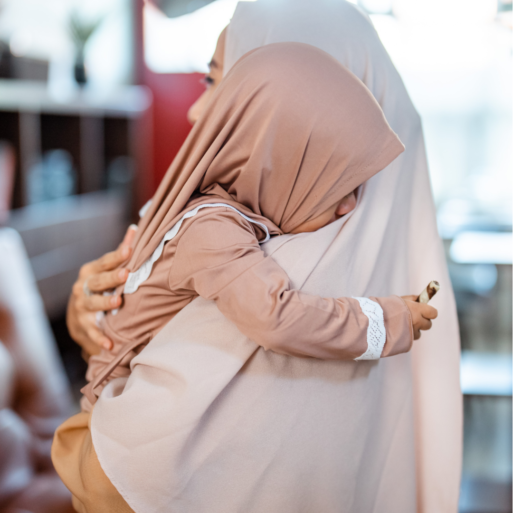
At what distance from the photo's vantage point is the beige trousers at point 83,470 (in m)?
0.75

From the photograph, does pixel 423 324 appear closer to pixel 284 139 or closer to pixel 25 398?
pixel 284 139

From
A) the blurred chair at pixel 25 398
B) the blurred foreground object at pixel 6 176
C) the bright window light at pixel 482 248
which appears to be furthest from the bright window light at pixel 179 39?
the blurred chair at pixel 25 398

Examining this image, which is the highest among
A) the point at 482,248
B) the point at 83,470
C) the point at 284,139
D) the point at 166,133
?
the point at 284,139

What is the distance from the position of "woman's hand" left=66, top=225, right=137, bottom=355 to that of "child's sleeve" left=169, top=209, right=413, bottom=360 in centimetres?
21

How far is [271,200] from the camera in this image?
2.70 feet

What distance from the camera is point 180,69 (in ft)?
13.8

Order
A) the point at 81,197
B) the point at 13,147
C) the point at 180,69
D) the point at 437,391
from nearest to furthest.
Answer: the point at 437,391 < the point at 13,147 < the point at 81,197 < the point at 180,69

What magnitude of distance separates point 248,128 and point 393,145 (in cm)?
21

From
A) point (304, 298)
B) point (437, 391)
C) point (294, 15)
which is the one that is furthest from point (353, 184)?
point (437, 391)

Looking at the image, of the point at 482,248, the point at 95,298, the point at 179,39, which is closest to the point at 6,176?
the point at 95,298

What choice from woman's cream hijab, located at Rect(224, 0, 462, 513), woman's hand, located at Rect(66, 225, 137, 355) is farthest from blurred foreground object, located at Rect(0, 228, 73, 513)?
woman's cream hijab, located at Rect(224, 0, 462, 513)

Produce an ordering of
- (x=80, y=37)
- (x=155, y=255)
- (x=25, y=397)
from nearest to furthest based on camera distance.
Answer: (x=155, y=255) < (x=25, y=397) < (x=80, y=37)

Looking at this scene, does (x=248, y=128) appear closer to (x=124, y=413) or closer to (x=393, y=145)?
(x=393, y=145)

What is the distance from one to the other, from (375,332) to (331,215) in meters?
0.23
